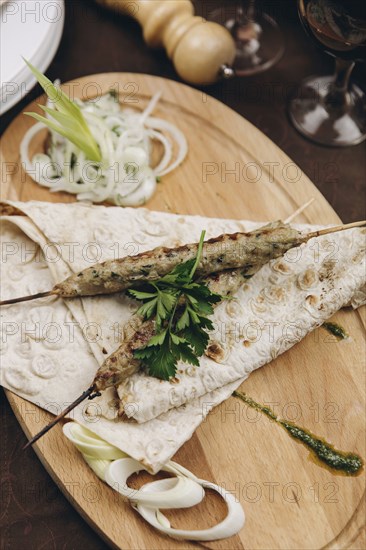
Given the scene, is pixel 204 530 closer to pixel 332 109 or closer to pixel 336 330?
pixel 336 330

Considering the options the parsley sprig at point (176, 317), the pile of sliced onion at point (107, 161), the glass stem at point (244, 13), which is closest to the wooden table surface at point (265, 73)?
the glass stem at point (244, 13)

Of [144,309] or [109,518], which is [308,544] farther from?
[144,309]

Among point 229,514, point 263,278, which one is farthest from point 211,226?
point 229,514

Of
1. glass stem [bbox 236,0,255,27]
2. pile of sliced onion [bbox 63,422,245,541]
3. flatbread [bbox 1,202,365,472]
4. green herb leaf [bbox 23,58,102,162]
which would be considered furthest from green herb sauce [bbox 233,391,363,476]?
glass stem [bbox 236,0,255,27]

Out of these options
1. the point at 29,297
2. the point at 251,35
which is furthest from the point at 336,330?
the point at 251,35

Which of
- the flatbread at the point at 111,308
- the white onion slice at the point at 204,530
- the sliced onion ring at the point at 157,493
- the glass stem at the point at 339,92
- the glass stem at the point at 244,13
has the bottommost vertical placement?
the white onion slice at the point at 204,530

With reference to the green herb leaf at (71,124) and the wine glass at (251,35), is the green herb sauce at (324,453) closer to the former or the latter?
the green herb leaf at (71,124)
